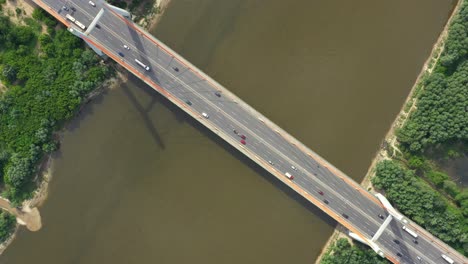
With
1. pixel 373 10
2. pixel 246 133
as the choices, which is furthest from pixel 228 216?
pixel 373 10

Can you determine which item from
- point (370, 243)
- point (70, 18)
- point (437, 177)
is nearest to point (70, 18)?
point (70, 18)

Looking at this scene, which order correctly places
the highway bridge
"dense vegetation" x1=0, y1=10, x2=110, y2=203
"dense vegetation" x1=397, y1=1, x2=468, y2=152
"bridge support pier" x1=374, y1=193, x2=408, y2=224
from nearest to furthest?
"dense vegetation" x1=397, y1=1, x2=468, y2=152
"bridge support pier" x1=374, y1=193, x2=408, y2=224
the highway bridge
"dense vegetation" x1=0, y1=10, x2=110, y2=203

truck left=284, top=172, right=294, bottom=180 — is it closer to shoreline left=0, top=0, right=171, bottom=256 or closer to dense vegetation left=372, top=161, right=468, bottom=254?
dense vegetation left=372, top=161, right=468, bottom=254

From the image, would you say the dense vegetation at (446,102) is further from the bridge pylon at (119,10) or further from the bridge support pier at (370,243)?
the bridge pylon at (119,10)

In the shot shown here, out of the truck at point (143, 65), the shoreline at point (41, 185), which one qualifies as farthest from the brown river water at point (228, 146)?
the truck at point (143, 65)

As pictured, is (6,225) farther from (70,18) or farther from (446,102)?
(446,102)

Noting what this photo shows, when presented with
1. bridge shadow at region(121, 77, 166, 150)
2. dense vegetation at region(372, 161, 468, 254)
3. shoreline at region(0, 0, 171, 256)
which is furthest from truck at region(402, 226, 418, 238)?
shoreline at region(0, 0, 171, 256)

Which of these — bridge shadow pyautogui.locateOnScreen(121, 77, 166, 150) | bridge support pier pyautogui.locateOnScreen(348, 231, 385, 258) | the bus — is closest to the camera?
bridge support pier pyautogui.locateOnScreen(348, 231, 385, 258)
